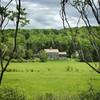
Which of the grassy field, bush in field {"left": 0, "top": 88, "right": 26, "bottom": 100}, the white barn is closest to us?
bush in field {"left": 0, "top": 88, "right": 26, "bottom": 100}

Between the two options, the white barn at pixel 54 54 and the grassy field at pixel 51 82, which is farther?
the white barn at pixel 54 54

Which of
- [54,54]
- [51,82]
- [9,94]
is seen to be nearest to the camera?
[9,94]

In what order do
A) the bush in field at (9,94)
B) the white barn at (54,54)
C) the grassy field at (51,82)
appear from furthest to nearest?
the white barn at (54,54) < the grassy field at (51,82) < the bush in field at (9,94)

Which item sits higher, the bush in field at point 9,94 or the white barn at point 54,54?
the bush in field at point 9,94

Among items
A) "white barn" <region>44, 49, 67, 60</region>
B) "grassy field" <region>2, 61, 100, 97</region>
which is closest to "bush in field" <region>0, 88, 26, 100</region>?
"grassy field" <region>2, 61, 100, 97</region>

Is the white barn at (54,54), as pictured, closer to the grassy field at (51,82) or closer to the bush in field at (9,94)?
the grassy field at (51,82)

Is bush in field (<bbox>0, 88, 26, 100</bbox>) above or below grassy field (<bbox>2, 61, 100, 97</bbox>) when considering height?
above

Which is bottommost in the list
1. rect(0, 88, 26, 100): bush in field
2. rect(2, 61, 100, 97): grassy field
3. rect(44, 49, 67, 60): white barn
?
rect(44, 49, 67, 60): white barn

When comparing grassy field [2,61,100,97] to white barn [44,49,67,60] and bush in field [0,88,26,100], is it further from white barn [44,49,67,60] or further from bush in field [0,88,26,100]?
white barn [44,49,67,60]

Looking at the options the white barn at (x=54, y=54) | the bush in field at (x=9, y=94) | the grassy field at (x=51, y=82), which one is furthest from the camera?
the white barn at (x=54, y=54)

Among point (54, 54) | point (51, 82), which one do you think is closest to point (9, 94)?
point (51, 82)

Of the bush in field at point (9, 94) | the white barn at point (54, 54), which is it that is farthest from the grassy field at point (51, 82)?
the white barn at point (54, 54)

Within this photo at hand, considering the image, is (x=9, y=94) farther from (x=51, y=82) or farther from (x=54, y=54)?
(x=54, y=54)

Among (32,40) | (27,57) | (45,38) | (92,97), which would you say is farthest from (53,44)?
(92,97)
